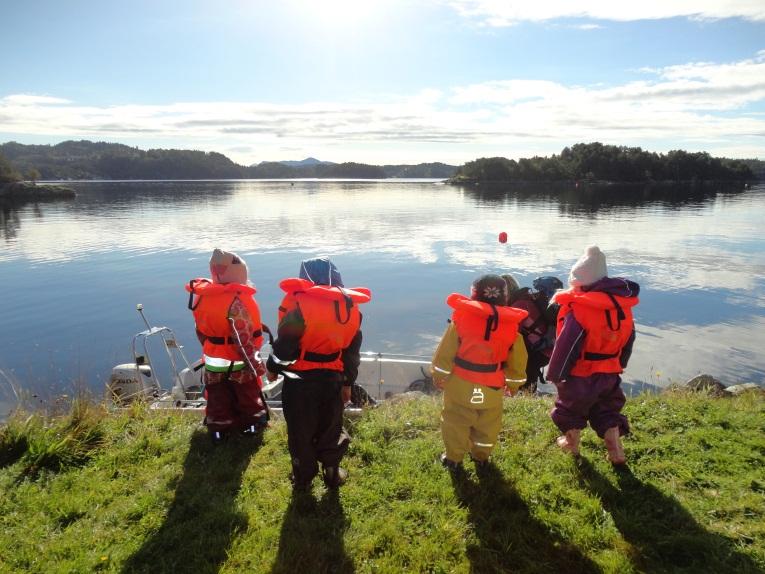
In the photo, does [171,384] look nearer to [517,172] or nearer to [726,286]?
[726,286]

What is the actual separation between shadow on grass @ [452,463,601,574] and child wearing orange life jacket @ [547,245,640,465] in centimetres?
104

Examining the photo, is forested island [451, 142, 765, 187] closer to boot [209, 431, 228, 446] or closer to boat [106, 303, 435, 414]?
boat [106, 303, 435, 414]

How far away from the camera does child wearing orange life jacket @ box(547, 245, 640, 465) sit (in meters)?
4.46

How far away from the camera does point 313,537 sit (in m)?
3.92

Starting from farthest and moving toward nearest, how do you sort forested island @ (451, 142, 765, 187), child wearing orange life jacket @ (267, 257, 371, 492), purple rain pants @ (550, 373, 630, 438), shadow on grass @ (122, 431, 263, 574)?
forested island @ (451, 142, 765, 187)
purple rain pants @ (550, 373, 630, 438)
child wearing orange life jacket @ (267, 257, 371, 492)
shadow on grass @ (122, 431, 263, 574)

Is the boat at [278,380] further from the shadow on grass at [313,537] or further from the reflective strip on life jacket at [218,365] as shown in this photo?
the shadow on grass at [313,537]

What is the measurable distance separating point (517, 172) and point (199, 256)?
123 meters

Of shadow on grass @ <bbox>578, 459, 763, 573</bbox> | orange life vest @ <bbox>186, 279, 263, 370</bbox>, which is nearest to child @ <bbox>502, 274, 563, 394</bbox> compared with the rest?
shadow on grass @ <bbox>578, 459, 763, 573</bbox>

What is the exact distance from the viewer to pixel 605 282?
448cm

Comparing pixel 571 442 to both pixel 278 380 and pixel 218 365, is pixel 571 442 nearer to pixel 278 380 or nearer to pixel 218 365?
pixel 218 365

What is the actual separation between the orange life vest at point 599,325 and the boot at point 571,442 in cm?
68

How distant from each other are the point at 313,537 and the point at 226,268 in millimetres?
2889

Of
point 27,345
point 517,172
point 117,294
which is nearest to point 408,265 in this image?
point 117,294

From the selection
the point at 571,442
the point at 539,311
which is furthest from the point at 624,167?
the point at 571,442
